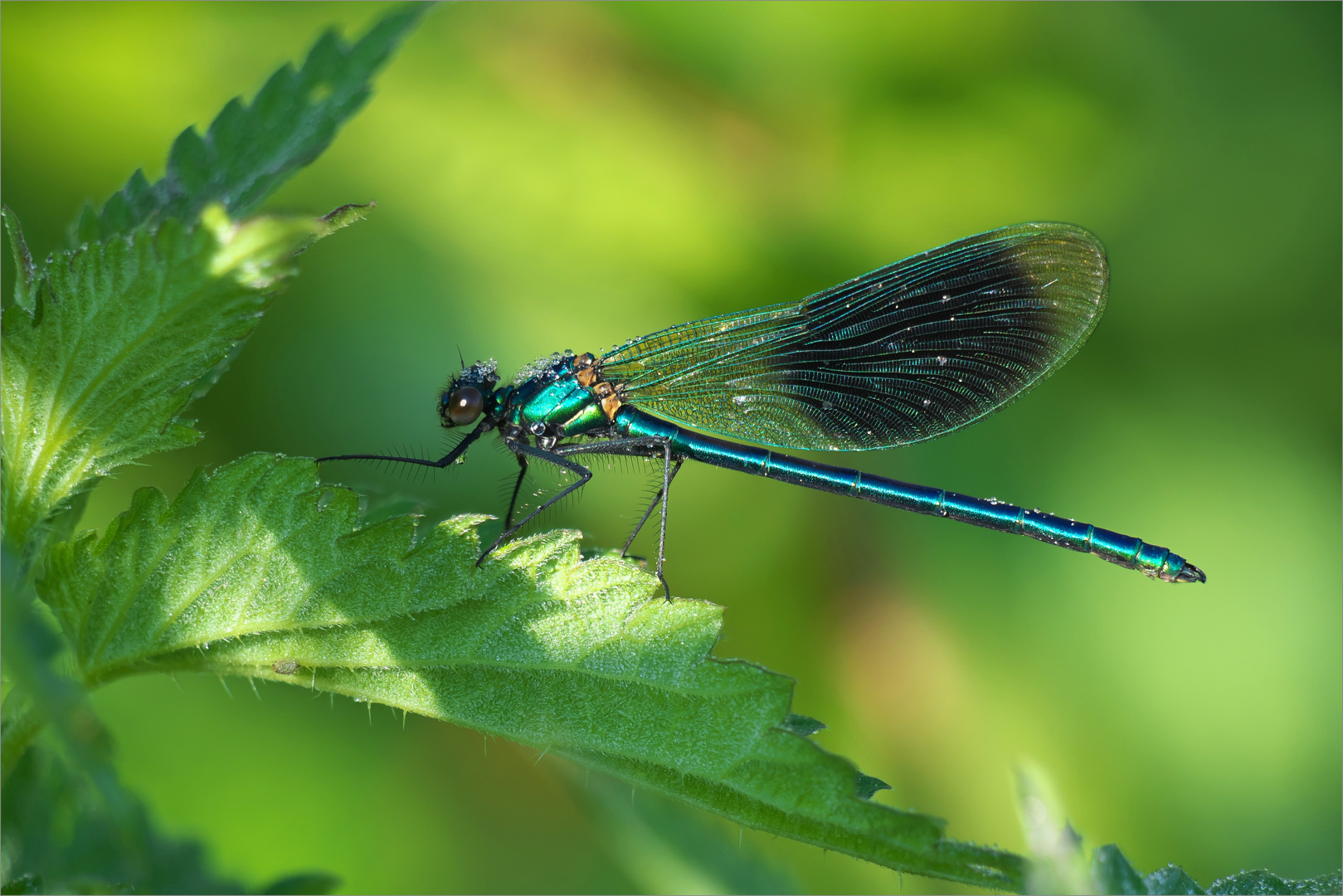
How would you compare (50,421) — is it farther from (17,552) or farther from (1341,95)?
(1341,95)

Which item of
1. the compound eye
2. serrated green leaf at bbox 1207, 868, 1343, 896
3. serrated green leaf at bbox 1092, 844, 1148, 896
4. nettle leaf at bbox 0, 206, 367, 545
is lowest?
serrated green leaf at bbox 1092, 844, 1148, 896

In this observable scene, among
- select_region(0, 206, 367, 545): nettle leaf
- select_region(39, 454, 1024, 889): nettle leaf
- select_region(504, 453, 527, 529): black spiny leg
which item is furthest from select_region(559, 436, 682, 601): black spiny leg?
select_region(0, 206, 367, 545): nettle leaf

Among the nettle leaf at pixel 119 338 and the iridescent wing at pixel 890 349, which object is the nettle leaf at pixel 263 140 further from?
the iridescent wing at pixel 890 349

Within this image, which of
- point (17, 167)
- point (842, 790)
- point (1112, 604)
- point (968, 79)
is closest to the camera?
point (842, 790)

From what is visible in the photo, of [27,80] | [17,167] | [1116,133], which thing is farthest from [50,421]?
[1116,133]

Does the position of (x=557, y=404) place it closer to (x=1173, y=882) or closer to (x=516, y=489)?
(x=516, y=489)

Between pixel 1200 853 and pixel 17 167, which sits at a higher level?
pixel 17 167

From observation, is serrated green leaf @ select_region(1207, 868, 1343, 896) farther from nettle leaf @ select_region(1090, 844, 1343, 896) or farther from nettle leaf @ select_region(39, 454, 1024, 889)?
nettle leaf @ select_region(39, 454, 1024, 889)
